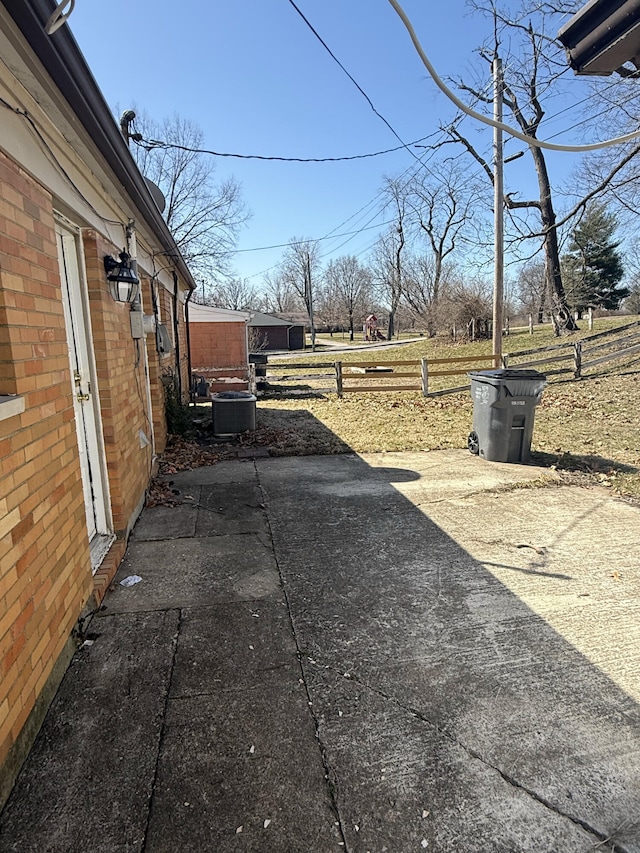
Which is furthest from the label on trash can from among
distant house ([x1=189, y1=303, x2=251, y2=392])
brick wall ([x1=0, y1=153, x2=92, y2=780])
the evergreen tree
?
the evergreen tree

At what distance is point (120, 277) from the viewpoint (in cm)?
388

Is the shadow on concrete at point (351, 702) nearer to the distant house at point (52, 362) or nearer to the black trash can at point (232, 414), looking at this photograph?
the distant house at point (52, 362)

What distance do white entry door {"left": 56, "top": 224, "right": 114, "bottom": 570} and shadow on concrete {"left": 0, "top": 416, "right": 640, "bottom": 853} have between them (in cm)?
36

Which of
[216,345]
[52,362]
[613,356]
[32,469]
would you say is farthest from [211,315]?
[32,469]

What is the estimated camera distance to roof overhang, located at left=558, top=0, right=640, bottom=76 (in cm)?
195

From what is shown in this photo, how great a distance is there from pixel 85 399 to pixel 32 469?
57.5 inches

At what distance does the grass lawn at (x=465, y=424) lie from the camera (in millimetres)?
6461

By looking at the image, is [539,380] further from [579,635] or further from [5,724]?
[5,724]

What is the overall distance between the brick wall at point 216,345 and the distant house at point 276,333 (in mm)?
26133

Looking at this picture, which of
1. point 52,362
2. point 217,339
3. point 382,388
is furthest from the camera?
point 217,339

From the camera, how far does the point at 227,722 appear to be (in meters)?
2.06

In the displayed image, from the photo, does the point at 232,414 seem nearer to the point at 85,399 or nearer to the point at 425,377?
the point at 85,399

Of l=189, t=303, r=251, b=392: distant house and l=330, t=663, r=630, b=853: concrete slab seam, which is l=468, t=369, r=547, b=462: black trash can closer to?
l=330, t=663, r=630, b=853: concrete slab seam

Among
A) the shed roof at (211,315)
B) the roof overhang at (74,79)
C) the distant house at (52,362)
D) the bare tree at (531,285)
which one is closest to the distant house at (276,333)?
the bare tree at (531,285)
